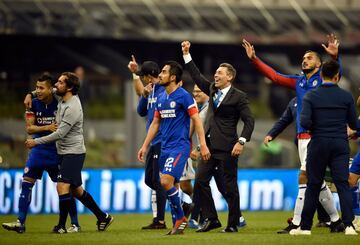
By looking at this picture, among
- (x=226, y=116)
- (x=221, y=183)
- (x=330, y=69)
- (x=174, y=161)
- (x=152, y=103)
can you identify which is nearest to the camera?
(x=330, y=69)

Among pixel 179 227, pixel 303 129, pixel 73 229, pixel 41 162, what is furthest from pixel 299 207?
pixel 41 162

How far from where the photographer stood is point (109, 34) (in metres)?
29.6

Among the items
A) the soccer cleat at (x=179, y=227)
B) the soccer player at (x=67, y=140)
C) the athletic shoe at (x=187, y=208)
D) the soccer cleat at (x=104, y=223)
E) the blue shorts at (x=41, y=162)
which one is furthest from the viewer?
the athletic shoe at (x=187, y=208)

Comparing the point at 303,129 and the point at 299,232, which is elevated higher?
the point at 303,129

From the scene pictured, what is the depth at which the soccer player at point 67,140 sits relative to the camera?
15281 mm

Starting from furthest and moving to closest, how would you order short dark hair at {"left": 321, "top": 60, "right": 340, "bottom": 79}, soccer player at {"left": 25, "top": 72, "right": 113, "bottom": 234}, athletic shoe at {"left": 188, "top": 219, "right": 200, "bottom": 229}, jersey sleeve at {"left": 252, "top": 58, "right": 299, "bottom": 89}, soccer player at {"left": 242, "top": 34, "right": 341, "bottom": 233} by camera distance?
athletic shoe at {"left": 188, "top": 219, "right": 200, "bottom": 229} < jersey sleeve at {"left": 252, "top": 58, "right": 299, "bottom": 89} < soccer player at {"left": 25, "top": 72, "right": 113, "bottom": 234} < soccer player at {"left": 242, "top": 34, "right": 341, "bottom": 233} < short dark hair at {"left": 321, "top": 60, "right": 340, "bottom": 79}

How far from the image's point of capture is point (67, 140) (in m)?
15.4

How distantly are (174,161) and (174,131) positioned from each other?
42 centimetres

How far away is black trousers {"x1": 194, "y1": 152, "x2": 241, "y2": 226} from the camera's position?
1538 centimetres

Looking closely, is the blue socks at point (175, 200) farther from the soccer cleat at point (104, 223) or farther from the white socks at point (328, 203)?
the white socks at point (328, 203)

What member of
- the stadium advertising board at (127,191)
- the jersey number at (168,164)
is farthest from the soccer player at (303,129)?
the stadium advertising board at (127,191)

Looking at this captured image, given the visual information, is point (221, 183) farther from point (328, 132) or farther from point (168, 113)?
point (328, 132)

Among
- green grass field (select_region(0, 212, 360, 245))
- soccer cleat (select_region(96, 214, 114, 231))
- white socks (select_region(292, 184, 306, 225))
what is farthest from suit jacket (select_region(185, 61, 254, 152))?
soccer cleat (select_region(96, 214, 114, 231))

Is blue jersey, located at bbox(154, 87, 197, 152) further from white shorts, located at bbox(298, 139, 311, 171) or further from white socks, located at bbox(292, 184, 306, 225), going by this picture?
white socks, located at bbox(292, 184, 306, 225)
